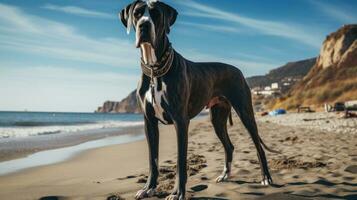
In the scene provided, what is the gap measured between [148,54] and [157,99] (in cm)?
52

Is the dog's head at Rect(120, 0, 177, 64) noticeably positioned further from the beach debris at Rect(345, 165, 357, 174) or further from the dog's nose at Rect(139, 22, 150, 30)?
the beach debris at Rect(345, 165, 357, 174)

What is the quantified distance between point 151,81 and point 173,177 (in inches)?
78.4

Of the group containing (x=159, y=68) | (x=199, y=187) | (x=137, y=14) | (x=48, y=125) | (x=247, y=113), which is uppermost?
(x=137, y=14)

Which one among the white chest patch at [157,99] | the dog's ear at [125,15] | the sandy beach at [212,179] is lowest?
the sandy beach at [212,179]

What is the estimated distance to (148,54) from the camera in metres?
4.06

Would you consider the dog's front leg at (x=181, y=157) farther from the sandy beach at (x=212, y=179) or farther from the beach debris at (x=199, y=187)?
the beach debris at (x=199, y=187)

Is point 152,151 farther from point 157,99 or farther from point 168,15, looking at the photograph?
point 168,15

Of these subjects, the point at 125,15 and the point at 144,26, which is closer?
the point at 144,26

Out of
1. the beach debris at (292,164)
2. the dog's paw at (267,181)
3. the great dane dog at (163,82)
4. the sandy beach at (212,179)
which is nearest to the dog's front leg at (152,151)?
the great dane dog at (163,82)

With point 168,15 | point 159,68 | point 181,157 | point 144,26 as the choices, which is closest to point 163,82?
point 159,68

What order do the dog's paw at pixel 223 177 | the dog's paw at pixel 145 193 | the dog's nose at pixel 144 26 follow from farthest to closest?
the dog's paw at pixel 223 177 → the dog's paw at pixel 145 193 → the dog's nose at pixel 144 26

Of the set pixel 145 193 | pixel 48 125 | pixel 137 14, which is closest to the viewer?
pixel 137 14

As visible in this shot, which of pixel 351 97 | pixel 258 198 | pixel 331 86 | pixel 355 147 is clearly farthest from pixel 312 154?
pixel 331 86

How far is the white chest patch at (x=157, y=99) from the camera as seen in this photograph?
4047 mm
